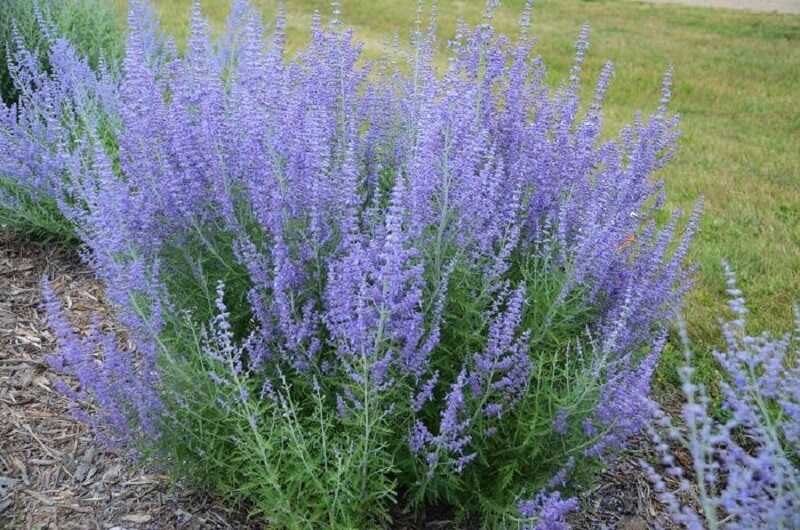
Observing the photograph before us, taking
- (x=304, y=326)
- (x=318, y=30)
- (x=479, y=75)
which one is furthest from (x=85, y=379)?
(x=479, y=75)

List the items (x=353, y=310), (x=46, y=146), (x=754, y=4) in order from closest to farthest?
(x=353, y=310), (x=46, y=146), (x=754, y=4)

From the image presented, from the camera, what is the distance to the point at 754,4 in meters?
17.4

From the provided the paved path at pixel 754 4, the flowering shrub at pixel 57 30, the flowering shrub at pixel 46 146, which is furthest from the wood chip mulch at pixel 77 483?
the paved path at pixel 754 4

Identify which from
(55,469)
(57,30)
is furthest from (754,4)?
(55,469)

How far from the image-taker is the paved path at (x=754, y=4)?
16.8m

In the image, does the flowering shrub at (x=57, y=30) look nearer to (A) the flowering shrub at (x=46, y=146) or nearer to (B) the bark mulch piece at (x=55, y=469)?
(A) the flowering shrub at (x=46, y=146)

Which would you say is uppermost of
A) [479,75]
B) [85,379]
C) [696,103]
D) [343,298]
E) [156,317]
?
[479,75]

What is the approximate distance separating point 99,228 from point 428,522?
1.68 m

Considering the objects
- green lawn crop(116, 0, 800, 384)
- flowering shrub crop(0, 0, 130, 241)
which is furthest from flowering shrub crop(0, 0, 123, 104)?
green lawn crop(116, 0, 800, 384)

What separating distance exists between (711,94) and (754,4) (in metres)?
8.71

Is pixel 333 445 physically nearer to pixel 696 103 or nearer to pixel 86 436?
pixel 86 436

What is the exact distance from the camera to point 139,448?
283 centimetres

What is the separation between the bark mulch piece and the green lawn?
10.0 ft

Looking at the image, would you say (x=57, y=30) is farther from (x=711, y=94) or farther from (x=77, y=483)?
(x=711, y=94)
